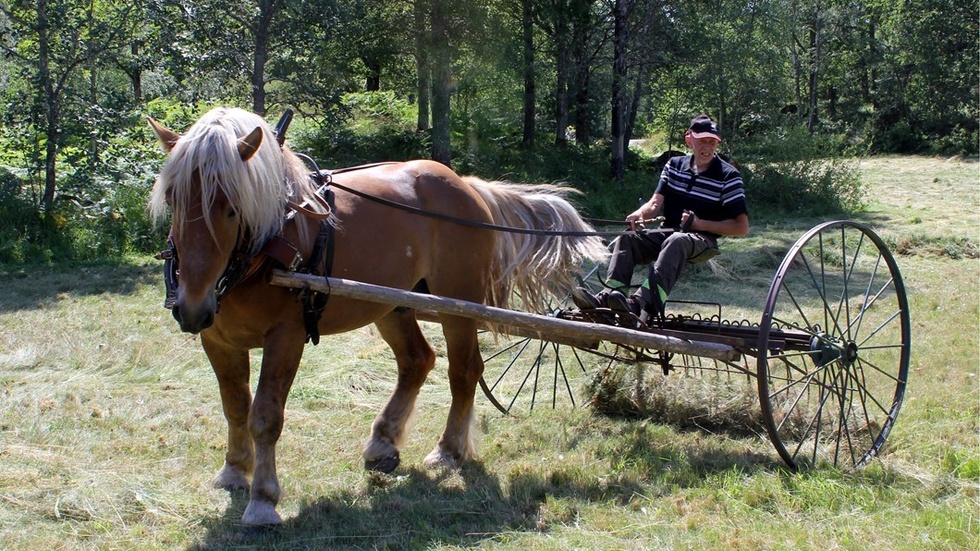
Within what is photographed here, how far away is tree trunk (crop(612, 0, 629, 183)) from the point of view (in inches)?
674

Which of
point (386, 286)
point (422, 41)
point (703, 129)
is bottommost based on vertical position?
point (386, 286)

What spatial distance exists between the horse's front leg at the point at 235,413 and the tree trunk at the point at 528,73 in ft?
43.8

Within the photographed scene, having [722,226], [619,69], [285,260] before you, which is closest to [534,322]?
[285,260]

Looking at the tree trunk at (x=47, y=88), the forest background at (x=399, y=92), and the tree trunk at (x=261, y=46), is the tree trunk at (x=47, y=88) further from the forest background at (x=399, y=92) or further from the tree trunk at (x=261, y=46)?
the tree trunk at (x=261, y=46)

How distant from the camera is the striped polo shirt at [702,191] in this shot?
5.29 m

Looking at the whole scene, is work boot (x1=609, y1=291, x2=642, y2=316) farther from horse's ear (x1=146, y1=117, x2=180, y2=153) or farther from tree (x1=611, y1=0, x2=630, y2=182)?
tree (x1=611, y1=0, x2=630, y2=182)

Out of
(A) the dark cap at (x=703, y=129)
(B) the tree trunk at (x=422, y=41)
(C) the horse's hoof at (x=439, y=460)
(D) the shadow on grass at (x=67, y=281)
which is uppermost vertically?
(B) the tree trunk at (x=422, y=41)

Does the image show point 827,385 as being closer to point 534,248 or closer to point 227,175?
point 534,248

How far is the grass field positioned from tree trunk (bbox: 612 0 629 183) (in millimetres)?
10467

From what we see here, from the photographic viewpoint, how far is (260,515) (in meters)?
3.95

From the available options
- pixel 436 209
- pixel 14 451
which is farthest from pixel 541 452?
pixel 14 451

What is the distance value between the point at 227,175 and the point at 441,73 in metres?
12.1


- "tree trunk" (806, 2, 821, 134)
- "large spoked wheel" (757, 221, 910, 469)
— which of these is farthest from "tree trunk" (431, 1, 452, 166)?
"tree trunk" (806, 2, 821, 134)

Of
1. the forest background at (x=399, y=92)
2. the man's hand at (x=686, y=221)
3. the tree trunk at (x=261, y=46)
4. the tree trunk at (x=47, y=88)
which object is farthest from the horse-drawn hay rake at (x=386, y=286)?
the tree trunk at (x=261, y=46)
